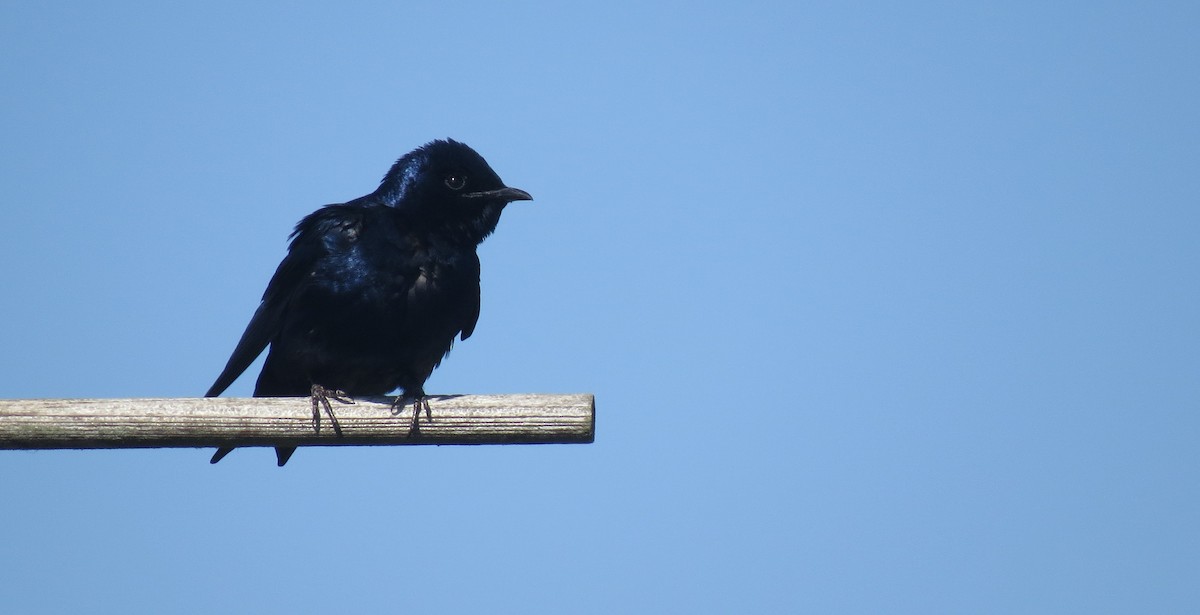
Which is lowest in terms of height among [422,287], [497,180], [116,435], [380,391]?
[116,435]

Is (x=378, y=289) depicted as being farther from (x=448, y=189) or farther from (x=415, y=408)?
(x=415, y=408)

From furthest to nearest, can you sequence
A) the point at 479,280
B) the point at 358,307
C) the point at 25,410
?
the point at 479,280
the point at 358,307
the point at 25,410

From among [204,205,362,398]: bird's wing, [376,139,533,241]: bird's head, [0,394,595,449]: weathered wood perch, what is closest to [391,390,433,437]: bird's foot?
[0,394,595,449]: weathered wood perch

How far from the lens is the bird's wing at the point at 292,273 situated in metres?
7.53

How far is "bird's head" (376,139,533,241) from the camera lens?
787 cm

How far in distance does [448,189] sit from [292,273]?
996 millimetres

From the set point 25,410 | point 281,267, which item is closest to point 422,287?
point 281,267

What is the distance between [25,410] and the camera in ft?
16.4

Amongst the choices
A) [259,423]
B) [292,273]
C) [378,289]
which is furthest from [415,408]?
[292,273]

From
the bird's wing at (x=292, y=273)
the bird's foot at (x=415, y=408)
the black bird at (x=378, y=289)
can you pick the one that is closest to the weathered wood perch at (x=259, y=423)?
the bird's foot at (x=415, y=408)

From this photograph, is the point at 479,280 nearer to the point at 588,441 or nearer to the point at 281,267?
the point at 281,267

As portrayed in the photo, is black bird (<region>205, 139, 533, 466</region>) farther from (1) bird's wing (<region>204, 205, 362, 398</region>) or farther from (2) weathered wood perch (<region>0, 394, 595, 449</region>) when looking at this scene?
(2) weathered wood perch (<region>0, 394, 595, 449</region>)

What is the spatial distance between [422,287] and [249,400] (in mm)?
2305

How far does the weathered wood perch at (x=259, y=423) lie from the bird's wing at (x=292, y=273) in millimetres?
2308
